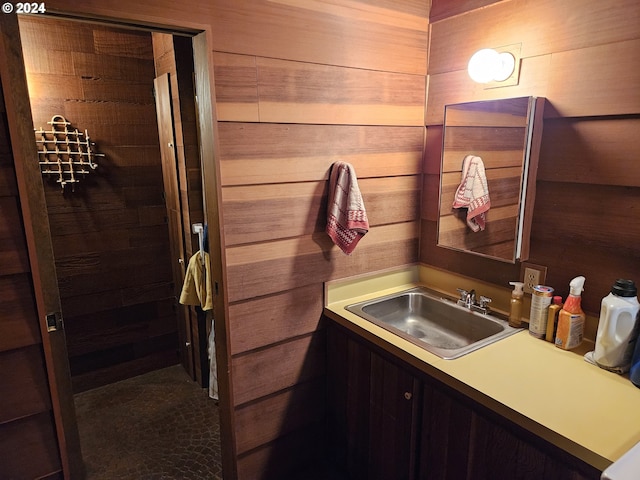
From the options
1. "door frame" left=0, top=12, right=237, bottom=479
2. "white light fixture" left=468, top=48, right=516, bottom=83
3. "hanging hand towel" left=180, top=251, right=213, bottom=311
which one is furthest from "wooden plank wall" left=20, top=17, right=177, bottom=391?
"white light fixture" left=468, top=48, right=516, bottom=83

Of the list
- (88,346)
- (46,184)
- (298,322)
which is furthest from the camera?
(88,346)

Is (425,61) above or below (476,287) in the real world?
above

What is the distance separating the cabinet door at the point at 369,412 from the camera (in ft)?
5.12

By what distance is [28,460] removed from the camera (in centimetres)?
142

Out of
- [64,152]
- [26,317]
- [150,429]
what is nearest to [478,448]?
[26,317]

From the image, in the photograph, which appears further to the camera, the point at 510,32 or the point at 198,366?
the point at 198,366

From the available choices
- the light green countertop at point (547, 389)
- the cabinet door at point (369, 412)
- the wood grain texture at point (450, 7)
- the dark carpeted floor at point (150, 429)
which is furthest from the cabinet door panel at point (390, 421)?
the wood grain texture at point (450, 7)

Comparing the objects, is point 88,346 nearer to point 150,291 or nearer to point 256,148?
point 150,291

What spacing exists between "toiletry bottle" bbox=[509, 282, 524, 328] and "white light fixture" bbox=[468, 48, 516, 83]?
84 centimetres

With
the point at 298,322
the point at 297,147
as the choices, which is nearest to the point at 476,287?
the point at 298,322

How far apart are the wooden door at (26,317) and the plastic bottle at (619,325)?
5.99 ft

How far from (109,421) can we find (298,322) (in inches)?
58.1

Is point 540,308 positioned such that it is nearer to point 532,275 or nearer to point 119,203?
point 532,275

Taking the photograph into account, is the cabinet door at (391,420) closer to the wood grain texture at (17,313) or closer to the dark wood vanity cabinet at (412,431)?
the dark wood vanity cabinet at (412,431)
